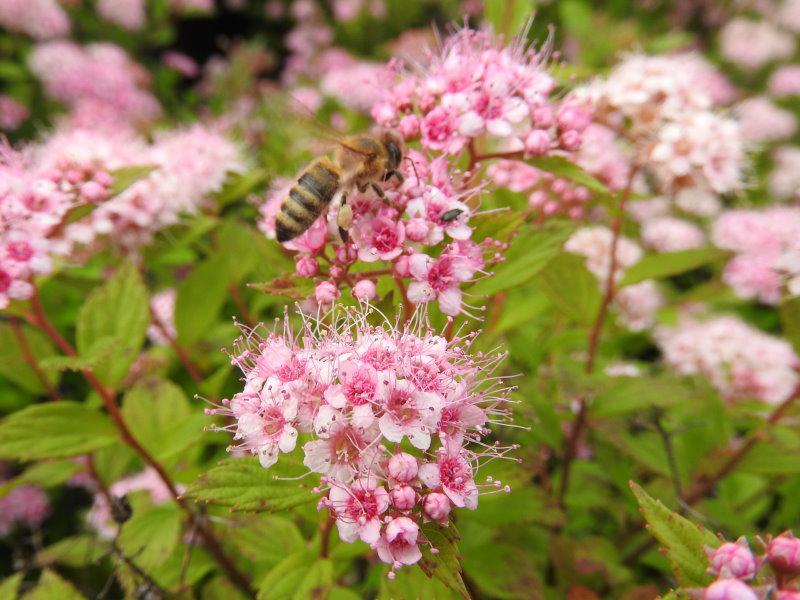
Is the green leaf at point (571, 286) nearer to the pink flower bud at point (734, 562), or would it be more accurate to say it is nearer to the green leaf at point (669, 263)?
the green leaf at point (669, 263)

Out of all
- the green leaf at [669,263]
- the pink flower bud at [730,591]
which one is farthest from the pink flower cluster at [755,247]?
the pink flower bud at [730,591]

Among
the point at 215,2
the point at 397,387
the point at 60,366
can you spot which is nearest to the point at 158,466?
the point at 60,366

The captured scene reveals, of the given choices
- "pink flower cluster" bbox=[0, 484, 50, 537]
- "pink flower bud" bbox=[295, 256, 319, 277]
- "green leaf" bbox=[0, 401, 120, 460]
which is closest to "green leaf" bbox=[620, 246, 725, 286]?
"pink flower bud" bbox=[295, 256, 319, 277]

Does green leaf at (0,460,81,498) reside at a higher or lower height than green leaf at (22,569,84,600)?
higher

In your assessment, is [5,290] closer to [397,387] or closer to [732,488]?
[397,387]

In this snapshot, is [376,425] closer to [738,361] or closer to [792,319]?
[792,319]

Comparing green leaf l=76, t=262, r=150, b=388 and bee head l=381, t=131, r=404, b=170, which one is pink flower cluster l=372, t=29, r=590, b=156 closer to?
bee head l=381, t=131, r=404, b=170
